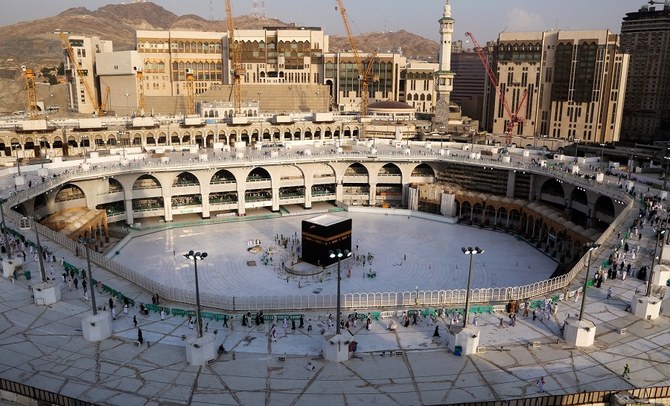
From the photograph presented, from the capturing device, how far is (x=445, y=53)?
10394cm

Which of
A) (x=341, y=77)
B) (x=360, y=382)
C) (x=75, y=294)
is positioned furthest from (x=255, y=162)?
(x=341, y=77)

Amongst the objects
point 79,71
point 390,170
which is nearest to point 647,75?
point 390,170

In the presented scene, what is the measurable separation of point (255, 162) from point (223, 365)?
45542 millimetres

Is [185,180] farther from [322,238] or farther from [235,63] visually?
[235,63]

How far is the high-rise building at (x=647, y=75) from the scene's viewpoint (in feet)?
484

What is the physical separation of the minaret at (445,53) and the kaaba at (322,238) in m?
62.8

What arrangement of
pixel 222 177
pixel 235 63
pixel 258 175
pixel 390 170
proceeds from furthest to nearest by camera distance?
pixel 235 63, pixel 390 170, pixel 258 175, pixel 222 177

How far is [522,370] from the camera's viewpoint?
24.2m

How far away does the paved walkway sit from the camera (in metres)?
22.4

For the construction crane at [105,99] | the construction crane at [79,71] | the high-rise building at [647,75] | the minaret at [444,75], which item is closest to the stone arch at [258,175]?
the minaret at [444,75]

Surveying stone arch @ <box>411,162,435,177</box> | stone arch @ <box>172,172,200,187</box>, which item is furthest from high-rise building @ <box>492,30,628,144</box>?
stone arch @ <box>172,172,200,187</box>

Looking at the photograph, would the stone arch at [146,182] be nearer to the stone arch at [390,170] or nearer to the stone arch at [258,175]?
the stone arch at [258,175]

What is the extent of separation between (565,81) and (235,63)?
77.3m

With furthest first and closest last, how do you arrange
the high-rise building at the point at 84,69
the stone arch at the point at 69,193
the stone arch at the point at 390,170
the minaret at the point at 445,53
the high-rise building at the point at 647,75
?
the high-rise building at the point at 647,75 < the high-rise building at the point at 84,69 < the minaret at the point at 445,53 < the stone arch at the point at 390,170 < the stone arch at the point at 69,193
